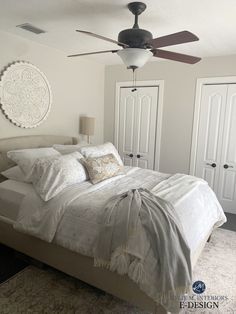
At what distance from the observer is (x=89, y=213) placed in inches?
77.1

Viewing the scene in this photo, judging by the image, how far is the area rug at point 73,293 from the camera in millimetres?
1910

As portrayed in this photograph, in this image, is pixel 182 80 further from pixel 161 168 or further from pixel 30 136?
pixel 30 136

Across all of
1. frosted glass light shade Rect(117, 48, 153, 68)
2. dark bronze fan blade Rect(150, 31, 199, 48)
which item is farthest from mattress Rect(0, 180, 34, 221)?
dark bronze fan blade Rect(150, 31, 199, 48)

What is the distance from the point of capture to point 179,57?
7.38 ft

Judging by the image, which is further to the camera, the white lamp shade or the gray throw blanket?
the white lamp shade

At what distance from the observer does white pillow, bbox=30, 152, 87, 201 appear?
2.24m

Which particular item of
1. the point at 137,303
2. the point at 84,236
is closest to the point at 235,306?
the point at 137,303

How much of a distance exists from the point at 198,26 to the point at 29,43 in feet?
6.91

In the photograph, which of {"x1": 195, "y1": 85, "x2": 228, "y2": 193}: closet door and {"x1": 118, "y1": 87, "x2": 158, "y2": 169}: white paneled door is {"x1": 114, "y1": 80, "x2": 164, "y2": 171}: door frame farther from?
{"x1": 195, "y1": 85, "x2": 228, "y2": 193}: closet door

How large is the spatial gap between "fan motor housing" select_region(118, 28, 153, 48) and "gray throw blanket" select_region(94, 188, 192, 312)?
4.45 feet

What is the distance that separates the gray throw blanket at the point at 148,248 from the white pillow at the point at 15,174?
1189 mm

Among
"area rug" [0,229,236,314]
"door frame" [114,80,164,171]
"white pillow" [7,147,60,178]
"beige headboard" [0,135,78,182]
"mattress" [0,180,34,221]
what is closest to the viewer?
"area rug" [0,229,236,314]

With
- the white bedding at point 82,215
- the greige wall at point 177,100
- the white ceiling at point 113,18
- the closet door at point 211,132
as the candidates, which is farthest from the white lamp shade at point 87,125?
the closet door at point 211,132

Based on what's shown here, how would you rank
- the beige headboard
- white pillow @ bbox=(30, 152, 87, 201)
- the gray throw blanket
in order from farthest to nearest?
the beige headboard < white pillow @ bbox=(30, 152, 87, 201) < the gray throw blanket
